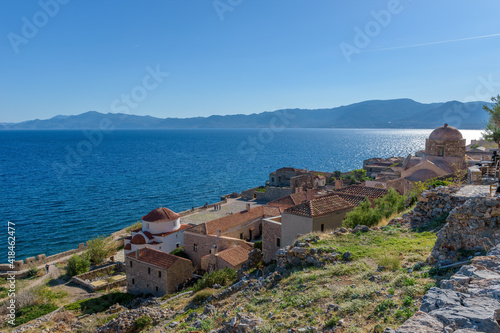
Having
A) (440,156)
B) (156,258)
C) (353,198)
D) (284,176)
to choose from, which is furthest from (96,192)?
(440,156)

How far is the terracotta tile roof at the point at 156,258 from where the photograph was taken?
2349 cm

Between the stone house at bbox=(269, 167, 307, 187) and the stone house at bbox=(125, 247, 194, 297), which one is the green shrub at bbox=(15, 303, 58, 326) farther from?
the stone house at bbox=(269, 167, 307, 187)

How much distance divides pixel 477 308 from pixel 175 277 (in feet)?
70.3

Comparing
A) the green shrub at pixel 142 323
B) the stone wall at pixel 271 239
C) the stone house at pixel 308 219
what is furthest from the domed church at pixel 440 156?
the green shrub at pixel 142 323

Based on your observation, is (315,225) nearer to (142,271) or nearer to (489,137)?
(142,271)

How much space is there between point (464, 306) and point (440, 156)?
32.9 meters

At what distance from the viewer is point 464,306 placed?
4.75 m

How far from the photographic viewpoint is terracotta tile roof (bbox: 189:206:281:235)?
96.5 feet

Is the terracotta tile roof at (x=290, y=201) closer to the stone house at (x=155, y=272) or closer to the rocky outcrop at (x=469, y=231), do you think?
the stone house at (x=155, y=272)

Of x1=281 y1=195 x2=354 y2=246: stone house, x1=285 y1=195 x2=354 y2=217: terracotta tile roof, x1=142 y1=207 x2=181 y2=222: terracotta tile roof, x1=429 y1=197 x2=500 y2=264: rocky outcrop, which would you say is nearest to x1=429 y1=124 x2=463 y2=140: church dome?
x1=285 y1=195 x2=354 y2=217: terracotta tile roof

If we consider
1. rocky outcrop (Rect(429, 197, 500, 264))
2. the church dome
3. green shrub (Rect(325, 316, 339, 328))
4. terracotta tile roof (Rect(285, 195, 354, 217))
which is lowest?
terracotta tile roof (Rect(285, 195, 354, 217))

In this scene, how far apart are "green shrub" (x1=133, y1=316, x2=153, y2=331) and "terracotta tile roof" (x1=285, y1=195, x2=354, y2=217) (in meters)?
9.11

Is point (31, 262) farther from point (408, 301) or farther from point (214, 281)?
point (408, 301)

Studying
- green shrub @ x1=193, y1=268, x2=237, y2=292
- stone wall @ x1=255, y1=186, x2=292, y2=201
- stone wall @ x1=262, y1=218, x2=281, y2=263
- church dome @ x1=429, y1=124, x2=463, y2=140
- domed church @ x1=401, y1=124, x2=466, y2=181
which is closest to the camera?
green shrub @ x1=193, y1=268, x2=237, y2=292
